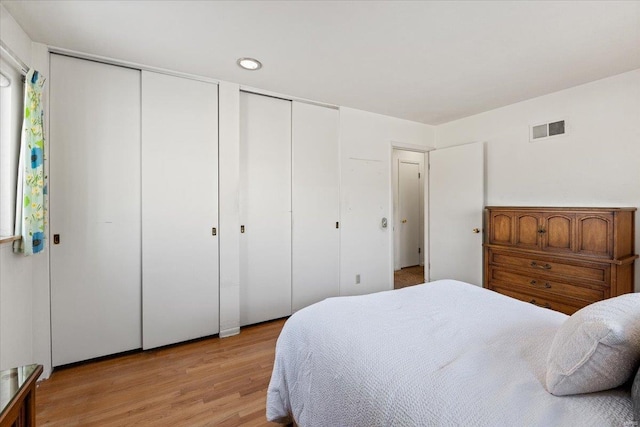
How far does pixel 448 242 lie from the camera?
373cm

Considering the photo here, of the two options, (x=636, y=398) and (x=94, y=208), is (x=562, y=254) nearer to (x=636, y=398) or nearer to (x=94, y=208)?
(x=636, y=398)

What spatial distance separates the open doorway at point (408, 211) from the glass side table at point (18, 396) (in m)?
4.78

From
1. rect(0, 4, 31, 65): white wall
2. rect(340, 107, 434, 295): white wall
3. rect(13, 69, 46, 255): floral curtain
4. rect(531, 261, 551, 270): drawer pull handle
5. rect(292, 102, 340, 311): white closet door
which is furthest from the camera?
rect(340, 107, 434, 295): white wall

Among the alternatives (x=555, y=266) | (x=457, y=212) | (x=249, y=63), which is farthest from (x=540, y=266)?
(x=249, y=63)

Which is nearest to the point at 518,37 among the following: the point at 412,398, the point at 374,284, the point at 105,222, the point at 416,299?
the point at 416,299

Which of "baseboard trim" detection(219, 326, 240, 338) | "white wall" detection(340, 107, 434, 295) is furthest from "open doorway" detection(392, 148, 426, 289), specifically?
"baseboard trim" detection(219, 326, 240, 338)

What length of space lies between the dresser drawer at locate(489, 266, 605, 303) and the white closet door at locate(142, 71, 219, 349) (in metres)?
2.83

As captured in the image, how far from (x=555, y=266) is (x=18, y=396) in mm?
3382

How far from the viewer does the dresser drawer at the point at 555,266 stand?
7.27 ft

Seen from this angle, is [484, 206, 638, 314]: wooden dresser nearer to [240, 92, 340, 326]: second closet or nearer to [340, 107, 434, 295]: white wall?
[340, 107, 434, 295]: white wall

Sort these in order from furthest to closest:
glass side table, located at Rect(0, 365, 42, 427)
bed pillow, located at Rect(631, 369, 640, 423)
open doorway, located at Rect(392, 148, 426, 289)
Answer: open doorway, located at Rect(392, 148, 426, 289)
glass side table, located at Rect(0, 365, 42, 427)
bed pillow, located at Rect(631, 369, 640, 423)

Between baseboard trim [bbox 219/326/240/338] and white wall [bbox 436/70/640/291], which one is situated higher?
white wall [bbox 436/70/640/291]

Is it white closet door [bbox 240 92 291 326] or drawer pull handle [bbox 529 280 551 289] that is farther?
white closet door [bbox 240 92 291 326]

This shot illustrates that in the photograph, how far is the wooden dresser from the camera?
218 centimetres
